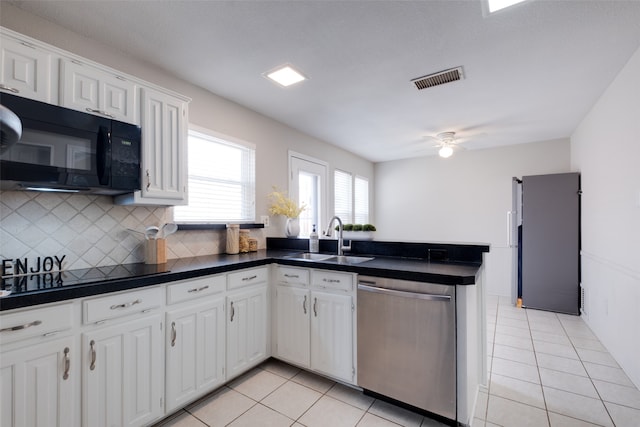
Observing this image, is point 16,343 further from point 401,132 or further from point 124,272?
point 401,132

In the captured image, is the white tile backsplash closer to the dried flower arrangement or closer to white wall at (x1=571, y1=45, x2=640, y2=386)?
the dried flower arrangement

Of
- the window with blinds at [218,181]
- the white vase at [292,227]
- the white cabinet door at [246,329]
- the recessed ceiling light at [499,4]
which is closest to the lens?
the recessed ceiling light at [499,4]

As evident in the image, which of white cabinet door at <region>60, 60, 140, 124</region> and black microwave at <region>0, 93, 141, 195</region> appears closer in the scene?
black microwave at <region>0, 93, 141, 195</region>

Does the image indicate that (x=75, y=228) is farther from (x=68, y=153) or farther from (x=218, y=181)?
(x=218, y=181)

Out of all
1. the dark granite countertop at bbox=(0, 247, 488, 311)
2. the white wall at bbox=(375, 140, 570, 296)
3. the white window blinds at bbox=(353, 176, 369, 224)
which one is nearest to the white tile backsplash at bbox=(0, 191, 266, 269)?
the dark granite countertop at bbox=(0, 247, 488, 311)

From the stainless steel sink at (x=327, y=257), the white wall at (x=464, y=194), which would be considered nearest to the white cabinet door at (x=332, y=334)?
the stainless steel sink at (x=327, y=257)

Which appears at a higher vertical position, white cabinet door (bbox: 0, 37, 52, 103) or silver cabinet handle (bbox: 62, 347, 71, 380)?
white cabinet door (bbox: 0, 37, 52, 103)

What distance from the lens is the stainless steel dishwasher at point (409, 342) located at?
169 centimetres

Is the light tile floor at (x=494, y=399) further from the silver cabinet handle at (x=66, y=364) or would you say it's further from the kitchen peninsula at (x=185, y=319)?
the silver cabinet handle at (x=66, y=364)

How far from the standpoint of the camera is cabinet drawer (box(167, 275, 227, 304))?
1.80m

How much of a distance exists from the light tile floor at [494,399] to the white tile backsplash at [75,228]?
1.20 meters

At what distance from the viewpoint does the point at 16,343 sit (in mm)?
1238

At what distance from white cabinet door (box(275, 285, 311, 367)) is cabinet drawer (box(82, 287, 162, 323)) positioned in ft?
3.22

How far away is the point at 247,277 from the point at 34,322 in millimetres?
1221
